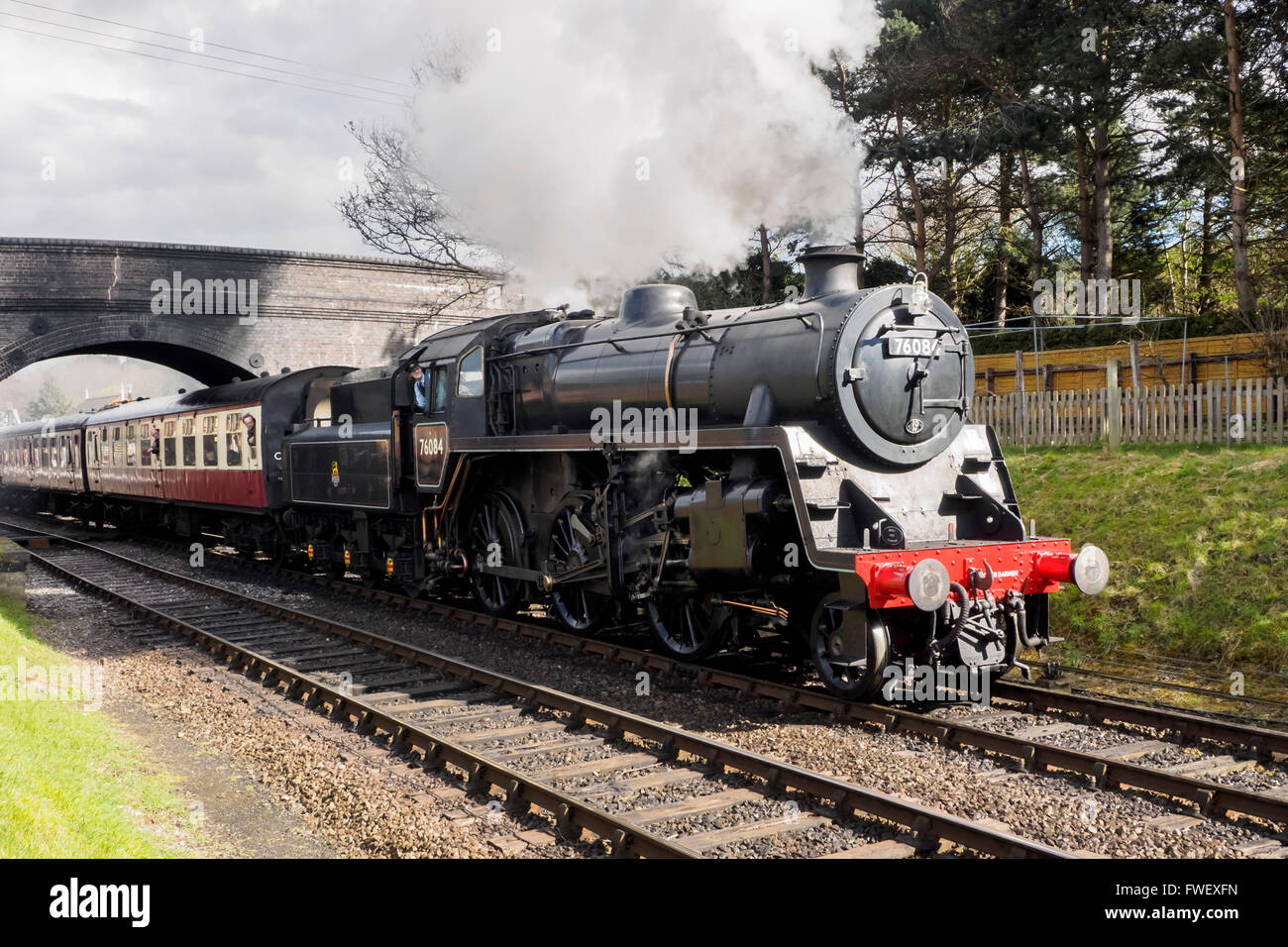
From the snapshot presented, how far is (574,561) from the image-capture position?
10133 millimetres

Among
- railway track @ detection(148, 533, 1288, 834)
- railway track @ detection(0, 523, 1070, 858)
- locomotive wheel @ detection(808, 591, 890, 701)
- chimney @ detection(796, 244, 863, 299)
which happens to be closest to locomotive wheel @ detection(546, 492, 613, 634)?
railway track @ detection(148, 533, 1288, 834)

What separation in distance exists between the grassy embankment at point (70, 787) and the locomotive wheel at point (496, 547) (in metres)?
4.26

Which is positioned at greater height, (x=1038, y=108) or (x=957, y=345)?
(x=1038, y=108)

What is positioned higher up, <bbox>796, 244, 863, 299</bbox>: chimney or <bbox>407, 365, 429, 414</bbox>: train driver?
<bbox>796, 244, 863, 299</bbox>: chimney

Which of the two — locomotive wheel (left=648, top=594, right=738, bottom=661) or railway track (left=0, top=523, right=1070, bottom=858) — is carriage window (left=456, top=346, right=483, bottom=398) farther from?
locomotive wheel (left=648, top=594, right=738, bottom=661)

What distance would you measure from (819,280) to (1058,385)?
13.2 meters

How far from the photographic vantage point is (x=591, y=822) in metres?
5.18

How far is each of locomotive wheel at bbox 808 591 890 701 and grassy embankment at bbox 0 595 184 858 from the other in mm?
4440

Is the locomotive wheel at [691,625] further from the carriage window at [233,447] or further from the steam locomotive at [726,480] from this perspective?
the carriage window at [233,447]

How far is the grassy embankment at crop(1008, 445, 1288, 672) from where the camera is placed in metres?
9.08

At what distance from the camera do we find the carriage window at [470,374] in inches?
441

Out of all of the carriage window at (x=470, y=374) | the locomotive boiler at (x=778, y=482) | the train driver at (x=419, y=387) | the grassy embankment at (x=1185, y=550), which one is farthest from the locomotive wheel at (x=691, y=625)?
the train driver at (x=419, y=387)
